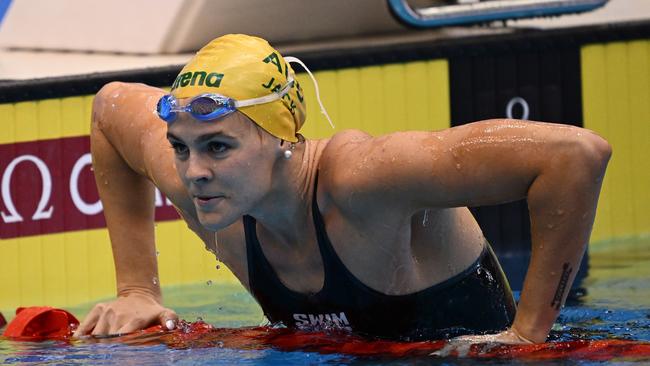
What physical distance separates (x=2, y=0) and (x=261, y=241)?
151 inches

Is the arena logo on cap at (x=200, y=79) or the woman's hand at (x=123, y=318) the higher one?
the arena logo on cap at (x=200, y=79)

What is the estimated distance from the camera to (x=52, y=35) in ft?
22.0

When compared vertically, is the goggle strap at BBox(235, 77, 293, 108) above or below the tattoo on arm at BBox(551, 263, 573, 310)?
above

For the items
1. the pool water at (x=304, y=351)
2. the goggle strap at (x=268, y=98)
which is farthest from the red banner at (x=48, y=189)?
the goggle strap at (x=268, y=98)

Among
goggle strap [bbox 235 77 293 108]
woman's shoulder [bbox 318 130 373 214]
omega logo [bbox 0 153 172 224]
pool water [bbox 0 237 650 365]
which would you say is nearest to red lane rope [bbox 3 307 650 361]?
pool water [bbox 0 237 650 365]

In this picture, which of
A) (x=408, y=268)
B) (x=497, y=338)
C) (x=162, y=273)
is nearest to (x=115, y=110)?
(x=408, y=268)

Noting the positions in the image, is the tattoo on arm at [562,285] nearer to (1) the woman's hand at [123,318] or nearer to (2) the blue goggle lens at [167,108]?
(2) the blue goggle lens at [167,108]

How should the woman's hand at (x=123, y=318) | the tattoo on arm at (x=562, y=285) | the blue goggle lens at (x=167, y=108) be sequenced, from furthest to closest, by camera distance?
the woman's hand at (x=123, y=318), the blue goggle lens at (x=167, y=108), the tattoo on arm at (x=562, y=285)

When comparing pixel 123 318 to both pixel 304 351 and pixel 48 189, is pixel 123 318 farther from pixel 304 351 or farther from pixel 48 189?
pixel 48 189

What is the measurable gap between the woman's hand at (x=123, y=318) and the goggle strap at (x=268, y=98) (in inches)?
36.5

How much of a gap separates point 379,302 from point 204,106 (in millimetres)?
791

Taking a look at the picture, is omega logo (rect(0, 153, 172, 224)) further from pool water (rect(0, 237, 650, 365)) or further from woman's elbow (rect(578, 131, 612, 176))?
woman's elbow (rect(578, 131, 612, 176))

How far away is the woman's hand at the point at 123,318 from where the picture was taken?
12.0 feet

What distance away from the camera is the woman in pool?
280 cm
